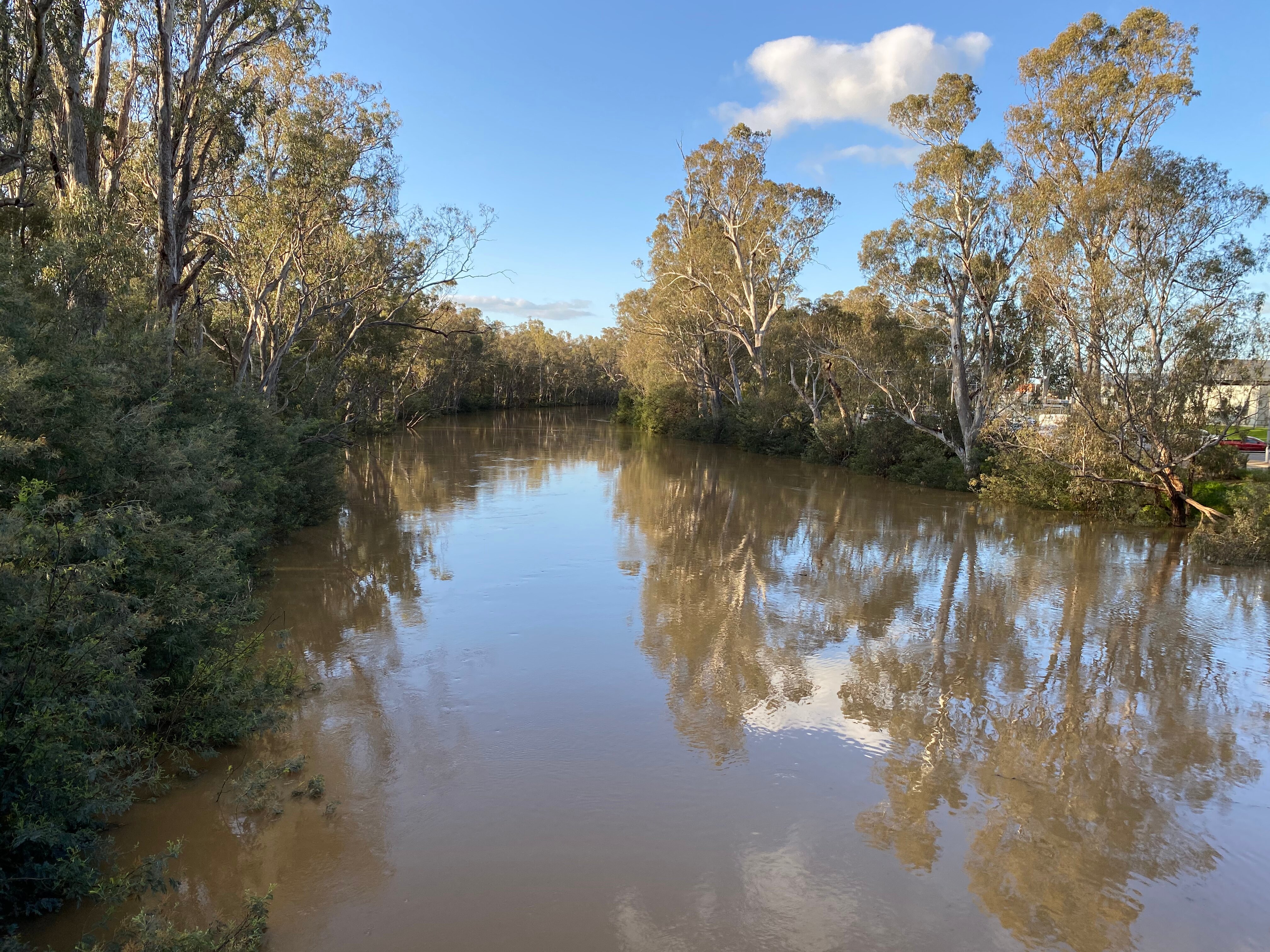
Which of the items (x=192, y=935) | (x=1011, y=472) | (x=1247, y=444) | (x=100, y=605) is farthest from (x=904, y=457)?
(x=192, y=935)

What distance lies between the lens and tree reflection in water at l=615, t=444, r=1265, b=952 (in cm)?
486

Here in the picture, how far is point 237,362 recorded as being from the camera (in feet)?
58.5

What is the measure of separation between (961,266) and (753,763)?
62.4ft

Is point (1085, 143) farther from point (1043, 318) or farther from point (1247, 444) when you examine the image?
point (1247, 444)

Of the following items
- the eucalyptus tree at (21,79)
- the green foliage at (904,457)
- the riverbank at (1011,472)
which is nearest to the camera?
the eucalyptus tree at (21,79)

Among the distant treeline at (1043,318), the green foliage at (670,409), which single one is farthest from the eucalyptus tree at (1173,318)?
the green foliage at (670,409)

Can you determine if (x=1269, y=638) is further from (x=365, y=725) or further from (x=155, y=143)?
(x=155, y=143)

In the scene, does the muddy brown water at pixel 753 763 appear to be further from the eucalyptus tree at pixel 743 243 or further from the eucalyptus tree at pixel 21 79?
the eucalyptus tree at pixel 743 243

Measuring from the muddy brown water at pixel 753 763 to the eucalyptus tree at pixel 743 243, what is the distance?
21912 mm

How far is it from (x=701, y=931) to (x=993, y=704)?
167 inches

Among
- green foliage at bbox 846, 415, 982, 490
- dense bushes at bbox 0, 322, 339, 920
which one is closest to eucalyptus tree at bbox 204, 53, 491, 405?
dense bushes at bbox 0, 322, 339, 920

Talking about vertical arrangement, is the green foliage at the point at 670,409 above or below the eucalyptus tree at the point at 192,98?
below

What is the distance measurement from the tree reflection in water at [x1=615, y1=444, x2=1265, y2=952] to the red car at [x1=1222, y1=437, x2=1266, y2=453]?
3.78m

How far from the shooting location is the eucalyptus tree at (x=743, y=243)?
31.8 m
